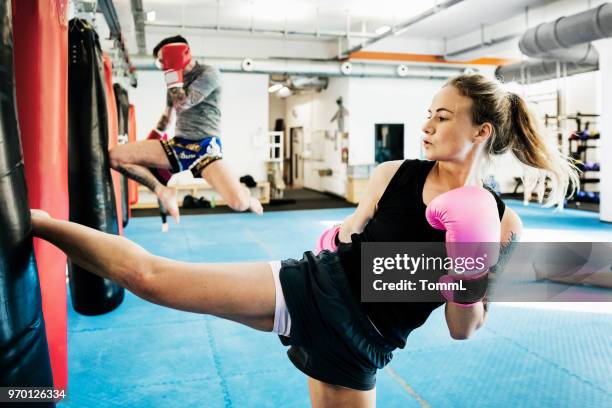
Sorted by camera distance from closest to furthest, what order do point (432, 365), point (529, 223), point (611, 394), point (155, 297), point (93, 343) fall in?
point (155, 297)
point (611, 394)
point (432, 365)
point (93, 343)
point (529, 223)

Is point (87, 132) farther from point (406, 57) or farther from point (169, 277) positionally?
point (406, 57)

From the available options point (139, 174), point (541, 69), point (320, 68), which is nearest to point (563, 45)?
point (541, 69)

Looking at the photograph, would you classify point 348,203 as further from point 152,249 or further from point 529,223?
point 152,249

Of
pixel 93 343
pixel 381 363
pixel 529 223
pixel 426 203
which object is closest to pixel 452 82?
pixel 426 203

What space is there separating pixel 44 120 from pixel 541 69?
37.7 feet

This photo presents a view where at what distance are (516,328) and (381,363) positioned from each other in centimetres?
237

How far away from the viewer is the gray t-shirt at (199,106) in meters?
3.88

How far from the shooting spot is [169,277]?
4.79 ft

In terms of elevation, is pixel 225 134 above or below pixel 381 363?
above

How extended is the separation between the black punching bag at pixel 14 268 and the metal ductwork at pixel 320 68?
28.7 ft

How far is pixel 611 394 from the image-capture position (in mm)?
2529

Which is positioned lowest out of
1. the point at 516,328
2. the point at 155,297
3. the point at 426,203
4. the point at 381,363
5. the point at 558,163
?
the point at 516,328

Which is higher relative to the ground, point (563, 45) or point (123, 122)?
point (563, 45)

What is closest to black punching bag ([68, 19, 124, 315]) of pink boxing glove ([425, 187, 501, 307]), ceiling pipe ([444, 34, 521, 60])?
pink boxing glove ([425, 187, 501, 307])
